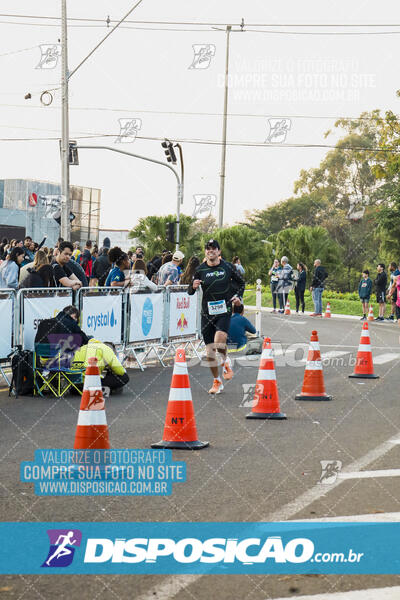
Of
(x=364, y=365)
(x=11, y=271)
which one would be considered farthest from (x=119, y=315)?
(x=364, y=365)

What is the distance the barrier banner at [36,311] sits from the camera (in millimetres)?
12414

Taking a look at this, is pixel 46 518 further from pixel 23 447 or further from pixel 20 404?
pixel 20 404

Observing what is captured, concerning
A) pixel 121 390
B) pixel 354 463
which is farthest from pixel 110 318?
pixel 354 463

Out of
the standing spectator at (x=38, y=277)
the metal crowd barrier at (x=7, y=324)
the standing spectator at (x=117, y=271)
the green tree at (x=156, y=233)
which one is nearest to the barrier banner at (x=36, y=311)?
the metal crowd barrier at (x=7, y=324)

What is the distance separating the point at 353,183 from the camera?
252ft

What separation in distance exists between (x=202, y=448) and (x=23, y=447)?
62.4 inches

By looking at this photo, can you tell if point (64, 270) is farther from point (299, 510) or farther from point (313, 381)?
point (299, 510)

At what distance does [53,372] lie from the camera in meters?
11.8

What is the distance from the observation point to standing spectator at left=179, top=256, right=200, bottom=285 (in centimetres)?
1664

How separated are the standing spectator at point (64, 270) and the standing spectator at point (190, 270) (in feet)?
8.72

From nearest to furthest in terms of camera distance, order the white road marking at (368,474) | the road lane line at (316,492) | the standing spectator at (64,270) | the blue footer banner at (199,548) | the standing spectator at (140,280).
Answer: the blue footer banner at (199,548)
the road lane line at (316,492)
the white road marking at (368,474)
the standing spectator at (64,270)
the standing spectator at (140,280)

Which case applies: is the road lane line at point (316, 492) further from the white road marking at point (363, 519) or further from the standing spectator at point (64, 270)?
the standing spectator at point (64, 270)

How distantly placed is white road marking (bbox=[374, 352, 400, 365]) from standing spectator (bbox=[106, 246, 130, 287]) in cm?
471

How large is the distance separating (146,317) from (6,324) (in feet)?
13.4
